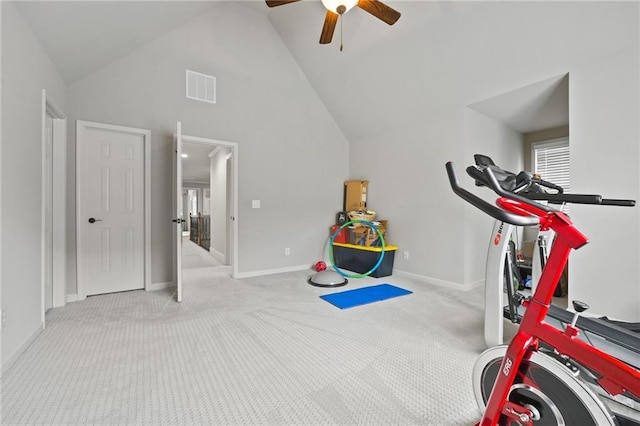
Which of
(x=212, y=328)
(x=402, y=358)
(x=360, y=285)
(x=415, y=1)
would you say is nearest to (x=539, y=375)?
(x=402, y=358)

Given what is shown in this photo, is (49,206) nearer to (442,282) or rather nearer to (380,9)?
(380,9)

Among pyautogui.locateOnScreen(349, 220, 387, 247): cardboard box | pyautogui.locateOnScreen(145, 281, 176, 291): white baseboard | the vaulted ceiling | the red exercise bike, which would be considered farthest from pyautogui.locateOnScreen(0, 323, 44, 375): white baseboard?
pyautogui.locateOnScreen(349, 220, 387, 247): cardboard box

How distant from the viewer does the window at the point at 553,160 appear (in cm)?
433

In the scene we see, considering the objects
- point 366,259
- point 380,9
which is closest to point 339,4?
point 380,9

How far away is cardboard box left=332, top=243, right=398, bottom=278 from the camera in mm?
4387

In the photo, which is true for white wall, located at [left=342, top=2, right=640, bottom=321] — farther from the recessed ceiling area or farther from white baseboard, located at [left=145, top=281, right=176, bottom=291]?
white baseboard, located at [left=145, top=281, right=176, bottom=291]

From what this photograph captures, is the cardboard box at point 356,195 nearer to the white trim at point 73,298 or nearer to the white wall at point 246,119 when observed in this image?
the white wall at point 246,119

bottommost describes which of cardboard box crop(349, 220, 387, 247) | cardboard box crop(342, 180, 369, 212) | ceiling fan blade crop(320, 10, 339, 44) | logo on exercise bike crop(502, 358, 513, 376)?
logo on exercise bike crop(502, 358, 513, 376)

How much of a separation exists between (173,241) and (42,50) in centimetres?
234

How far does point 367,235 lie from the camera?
15.0 feet

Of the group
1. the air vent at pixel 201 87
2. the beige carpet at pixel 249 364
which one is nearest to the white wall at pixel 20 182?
the beige carpet at pixel 249 364

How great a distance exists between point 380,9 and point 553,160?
367 cm

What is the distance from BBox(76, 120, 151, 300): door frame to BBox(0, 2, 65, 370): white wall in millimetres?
953

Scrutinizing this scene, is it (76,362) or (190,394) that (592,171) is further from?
(76,362)
